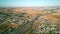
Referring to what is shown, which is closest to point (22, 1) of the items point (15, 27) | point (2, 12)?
point (2, 12)

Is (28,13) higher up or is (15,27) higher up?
(28,13)

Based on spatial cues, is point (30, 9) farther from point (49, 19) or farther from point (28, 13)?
point (49, 19)

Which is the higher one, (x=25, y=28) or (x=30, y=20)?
(x=30, y=20)

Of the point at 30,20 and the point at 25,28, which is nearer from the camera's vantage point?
the point at 25,28

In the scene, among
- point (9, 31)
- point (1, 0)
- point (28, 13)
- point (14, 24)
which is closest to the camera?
point (9, 31)

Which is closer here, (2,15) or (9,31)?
(9,31)

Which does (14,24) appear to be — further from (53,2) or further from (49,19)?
(53,2)

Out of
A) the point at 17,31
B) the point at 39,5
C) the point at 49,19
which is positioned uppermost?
the point at 39,5

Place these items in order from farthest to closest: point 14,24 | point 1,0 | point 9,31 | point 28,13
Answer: point 1,0 → point 28,13 → point 14,24 → point 9,31

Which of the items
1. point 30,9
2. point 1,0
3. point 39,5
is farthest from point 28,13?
point 1,0
